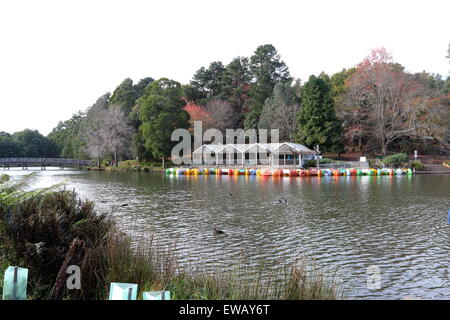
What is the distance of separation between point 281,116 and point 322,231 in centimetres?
4206

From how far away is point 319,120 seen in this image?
48562 millimetres

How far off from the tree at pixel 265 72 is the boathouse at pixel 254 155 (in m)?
15.0

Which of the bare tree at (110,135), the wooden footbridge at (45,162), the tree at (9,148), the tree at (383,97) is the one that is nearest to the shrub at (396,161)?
the tree at (383,97)

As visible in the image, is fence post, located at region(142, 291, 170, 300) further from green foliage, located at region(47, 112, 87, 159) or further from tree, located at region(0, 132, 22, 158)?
tree, located at region(0, 132, 22, 158)

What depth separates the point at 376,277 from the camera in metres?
8.22

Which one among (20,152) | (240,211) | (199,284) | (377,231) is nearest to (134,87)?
(20,152)

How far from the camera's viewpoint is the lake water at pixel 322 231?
866 centimetres

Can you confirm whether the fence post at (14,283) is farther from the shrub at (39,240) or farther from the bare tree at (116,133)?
the bare tree at (116,133)

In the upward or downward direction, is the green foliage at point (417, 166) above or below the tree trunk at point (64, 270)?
above

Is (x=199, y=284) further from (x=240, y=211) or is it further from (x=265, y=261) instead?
(x=240, y=211)

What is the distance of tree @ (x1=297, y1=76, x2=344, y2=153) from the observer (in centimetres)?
4850

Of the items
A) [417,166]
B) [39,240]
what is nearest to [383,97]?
[417,166]

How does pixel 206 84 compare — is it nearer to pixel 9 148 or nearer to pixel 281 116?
pixel 281 116
